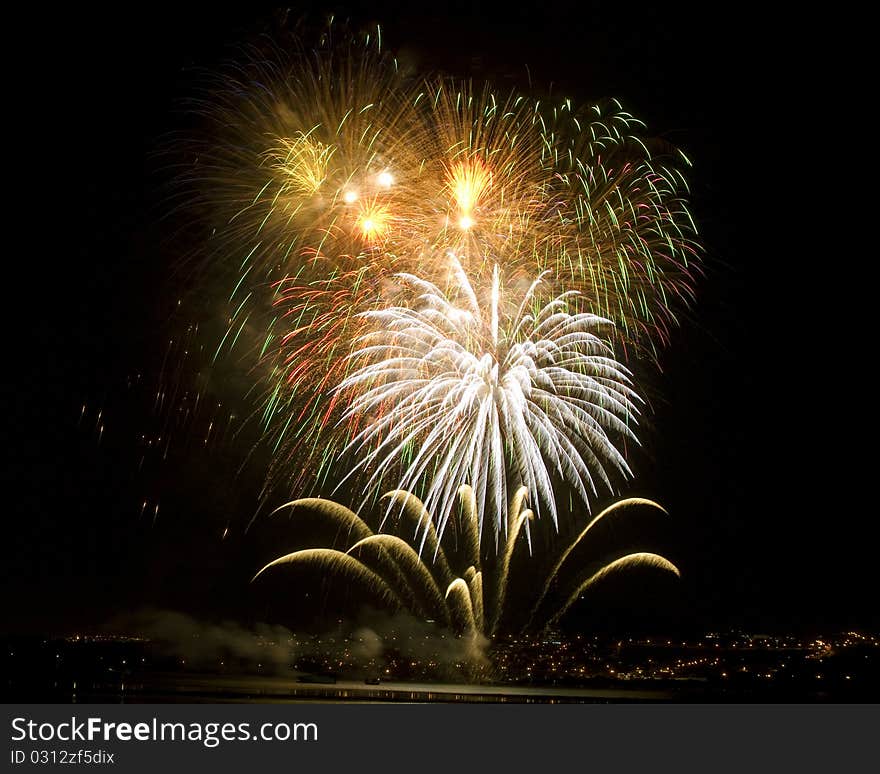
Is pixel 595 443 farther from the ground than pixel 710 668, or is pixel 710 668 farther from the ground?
pixel 595 443

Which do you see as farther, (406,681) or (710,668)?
(710,668)

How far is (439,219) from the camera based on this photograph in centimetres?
2319

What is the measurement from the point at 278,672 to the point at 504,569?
1826 centimetres

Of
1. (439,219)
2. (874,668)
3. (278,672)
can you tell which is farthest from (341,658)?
(874,668)

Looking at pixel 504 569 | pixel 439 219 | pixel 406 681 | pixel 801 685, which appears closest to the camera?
pixel 439 219

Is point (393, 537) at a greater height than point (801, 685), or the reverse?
point (393, 537)

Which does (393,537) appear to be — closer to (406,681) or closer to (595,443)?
(595,443)

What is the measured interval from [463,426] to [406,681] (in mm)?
16544

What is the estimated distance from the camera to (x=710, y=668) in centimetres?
4044
